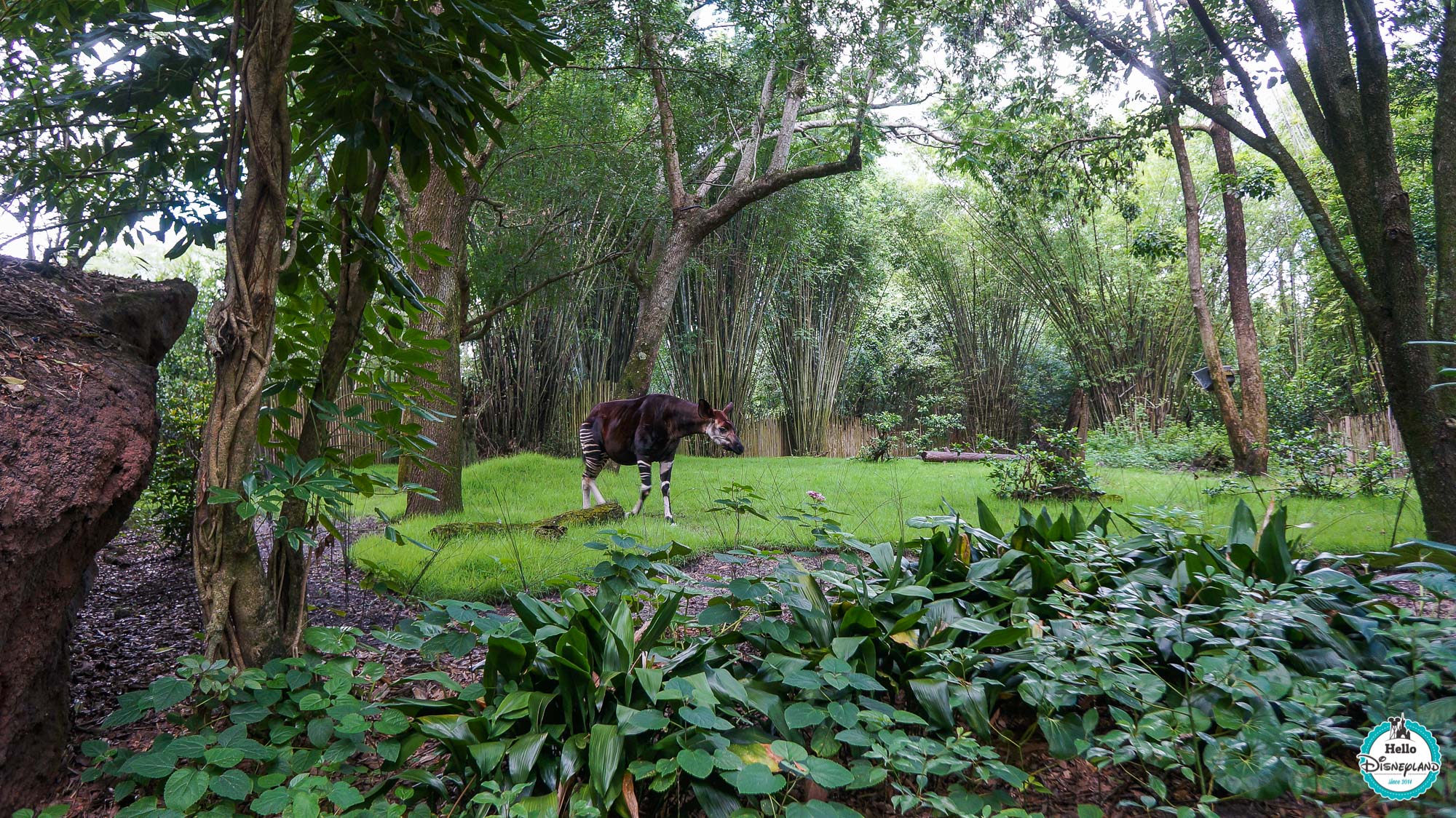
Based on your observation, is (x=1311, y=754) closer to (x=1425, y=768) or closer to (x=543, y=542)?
(x=1425, y=768)

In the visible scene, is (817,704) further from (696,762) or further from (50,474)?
(50,474)

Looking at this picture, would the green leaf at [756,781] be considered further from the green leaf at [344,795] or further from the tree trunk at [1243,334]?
the tree trunk at [1243,334]

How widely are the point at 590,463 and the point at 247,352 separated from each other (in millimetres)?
3882

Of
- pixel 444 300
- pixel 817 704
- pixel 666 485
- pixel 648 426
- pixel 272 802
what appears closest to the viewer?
pixel 272 802

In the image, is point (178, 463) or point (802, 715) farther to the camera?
point (178, 463)

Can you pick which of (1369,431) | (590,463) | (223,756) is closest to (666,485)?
(590,463)

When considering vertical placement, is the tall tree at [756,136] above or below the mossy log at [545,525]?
above

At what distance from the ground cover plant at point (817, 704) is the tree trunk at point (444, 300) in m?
3.03

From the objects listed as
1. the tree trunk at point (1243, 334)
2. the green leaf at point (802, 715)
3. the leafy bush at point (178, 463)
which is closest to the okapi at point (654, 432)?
the leafy bush at point (178, 463)

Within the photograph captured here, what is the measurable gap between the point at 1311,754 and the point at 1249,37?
13.6 ft

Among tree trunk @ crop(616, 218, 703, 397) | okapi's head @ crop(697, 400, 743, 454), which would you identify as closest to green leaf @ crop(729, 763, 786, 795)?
okapi's head @ crop(697, 400, 743, 454)

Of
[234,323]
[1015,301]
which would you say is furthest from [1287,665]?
[1015,301]

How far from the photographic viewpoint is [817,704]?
1.44m

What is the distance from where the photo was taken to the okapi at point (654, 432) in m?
4.98
